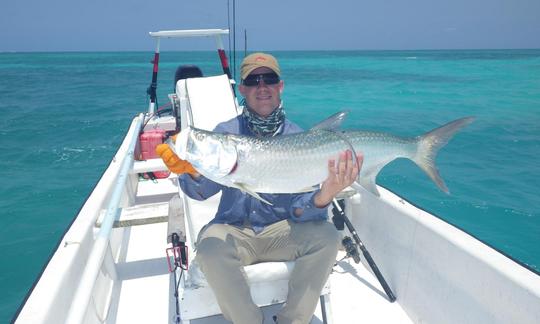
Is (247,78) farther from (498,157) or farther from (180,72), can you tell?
(498,157)

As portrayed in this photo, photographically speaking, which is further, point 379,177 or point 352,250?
point 379,177

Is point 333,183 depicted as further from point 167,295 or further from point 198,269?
point 167,295

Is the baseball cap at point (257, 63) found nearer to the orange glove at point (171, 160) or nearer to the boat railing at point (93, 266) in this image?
the orange glove at point (171, 160)

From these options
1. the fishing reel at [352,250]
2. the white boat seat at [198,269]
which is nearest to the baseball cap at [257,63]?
the white boat seat at [198,269]

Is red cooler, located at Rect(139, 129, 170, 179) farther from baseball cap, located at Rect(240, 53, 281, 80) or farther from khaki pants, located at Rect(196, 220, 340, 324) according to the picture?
khaki pants, located at Rect(196, 220, 340, 324)

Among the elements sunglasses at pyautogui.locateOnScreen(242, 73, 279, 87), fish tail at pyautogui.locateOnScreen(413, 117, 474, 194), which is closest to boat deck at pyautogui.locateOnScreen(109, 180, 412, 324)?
fish tail at pyautogui.locateOnScreen(413, 117, 474, 194)

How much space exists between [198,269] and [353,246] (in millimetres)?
1770

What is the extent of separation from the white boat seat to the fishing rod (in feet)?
2.84

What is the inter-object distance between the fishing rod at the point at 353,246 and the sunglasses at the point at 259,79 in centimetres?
150

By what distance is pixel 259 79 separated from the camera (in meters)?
2.95

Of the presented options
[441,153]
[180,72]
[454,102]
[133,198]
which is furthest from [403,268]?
[454,102]

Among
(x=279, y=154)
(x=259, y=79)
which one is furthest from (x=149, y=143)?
(x=279, y=154)

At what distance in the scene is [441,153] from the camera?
40.3 feet

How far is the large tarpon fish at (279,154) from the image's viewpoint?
2.39m
